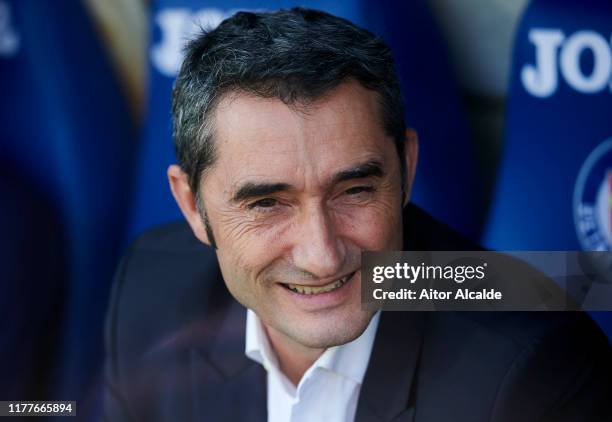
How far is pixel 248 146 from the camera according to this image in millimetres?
1031

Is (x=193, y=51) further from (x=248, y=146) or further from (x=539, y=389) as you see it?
(x=539, y=389)

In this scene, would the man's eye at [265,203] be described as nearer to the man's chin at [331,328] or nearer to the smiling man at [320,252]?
the smiling man at [320,252]

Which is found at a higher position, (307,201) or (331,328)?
(307,201)

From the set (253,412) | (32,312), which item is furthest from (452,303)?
(32,312)

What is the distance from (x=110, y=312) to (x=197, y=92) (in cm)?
43

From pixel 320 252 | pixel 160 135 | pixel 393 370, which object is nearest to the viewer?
pixel 320 252

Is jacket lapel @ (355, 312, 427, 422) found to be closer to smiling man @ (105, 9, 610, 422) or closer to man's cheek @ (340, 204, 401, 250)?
smiling man @ (105, 9, 610, 422)

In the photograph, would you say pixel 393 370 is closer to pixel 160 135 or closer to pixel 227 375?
pixel 227 375

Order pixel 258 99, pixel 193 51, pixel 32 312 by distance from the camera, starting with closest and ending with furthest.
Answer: pixel 258 99
pixel 193 51
pixel 32 312

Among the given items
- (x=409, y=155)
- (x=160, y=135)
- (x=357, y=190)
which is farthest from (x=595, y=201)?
(x=160, y=135)

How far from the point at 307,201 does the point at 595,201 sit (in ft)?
1.41

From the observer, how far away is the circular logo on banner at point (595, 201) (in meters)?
1.21

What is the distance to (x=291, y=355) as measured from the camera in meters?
1.23

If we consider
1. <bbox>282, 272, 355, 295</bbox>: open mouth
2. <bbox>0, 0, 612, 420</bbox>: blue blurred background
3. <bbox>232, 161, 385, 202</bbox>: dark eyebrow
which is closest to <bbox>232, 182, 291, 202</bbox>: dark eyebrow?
<bbox>232, 161, 385, 202</bbox>: dark eyebrow
